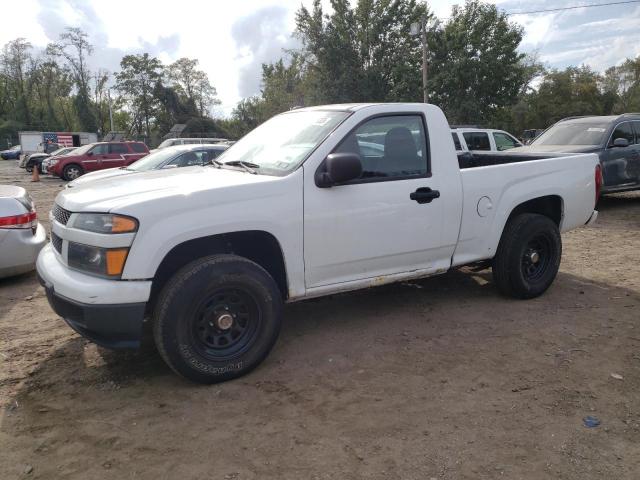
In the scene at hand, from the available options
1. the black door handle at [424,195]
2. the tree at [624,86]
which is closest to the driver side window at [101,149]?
the black door handle at [424,195]

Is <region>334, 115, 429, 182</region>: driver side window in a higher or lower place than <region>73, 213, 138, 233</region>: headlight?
higher

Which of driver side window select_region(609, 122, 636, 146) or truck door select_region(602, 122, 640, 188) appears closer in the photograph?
truck door select_region(602, 122, 640, 188)

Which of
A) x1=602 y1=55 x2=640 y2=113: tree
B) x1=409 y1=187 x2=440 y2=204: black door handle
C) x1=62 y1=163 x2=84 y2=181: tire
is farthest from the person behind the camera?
x1=602 y1=55 x2=640 y2=113: tree

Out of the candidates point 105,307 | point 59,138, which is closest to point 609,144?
point 105,307

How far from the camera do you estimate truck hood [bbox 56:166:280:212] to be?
10.6 feet

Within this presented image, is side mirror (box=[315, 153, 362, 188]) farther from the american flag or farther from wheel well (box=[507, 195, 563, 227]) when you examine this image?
the american flag

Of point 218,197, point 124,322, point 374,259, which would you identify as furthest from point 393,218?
point 124,322

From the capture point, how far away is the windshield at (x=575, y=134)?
10078mm

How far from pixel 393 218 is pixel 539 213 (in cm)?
214

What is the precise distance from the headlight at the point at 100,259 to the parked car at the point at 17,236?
2.95 meters

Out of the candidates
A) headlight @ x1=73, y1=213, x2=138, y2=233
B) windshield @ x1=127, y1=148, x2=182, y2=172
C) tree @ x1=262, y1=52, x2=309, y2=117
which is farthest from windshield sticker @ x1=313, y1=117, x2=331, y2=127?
tree @ x1=262, y1=52, x2=309, y2=117

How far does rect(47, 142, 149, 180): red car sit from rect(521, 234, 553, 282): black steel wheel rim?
62.7 ft

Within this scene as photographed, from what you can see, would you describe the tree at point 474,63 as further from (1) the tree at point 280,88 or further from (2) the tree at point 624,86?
(2) the tree at point 624,86

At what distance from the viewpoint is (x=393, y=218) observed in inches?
157
